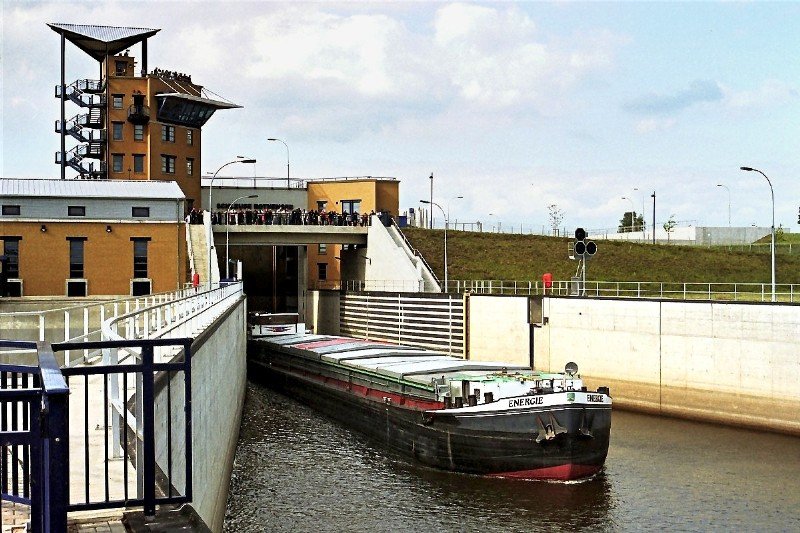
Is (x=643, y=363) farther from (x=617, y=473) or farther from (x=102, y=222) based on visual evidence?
(x=102, y=222)

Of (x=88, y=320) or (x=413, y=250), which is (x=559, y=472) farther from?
(x=413, y=250)

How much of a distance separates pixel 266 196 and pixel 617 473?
60.5 m

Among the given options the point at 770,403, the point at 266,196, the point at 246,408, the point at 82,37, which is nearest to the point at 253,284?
the point at 266,196

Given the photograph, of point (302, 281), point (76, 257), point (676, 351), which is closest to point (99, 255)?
point (76, 257)

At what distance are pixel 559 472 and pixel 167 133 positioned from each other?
55.2m

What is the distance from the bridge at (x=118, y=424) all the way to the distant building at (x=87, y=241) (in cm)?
2970

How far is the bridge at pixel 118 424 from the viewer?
18.3ft

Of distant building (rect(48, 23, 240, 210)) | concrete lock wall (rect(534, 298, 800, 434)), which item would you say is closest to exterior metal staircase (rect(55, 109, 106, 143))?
distant building (rect(48, 23, 240, 210))

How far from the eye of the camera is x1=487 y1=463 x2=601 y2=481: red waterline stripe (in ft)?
98.0

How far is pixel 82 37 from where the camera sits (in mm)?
76500

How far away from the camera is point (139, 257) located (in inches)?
2297

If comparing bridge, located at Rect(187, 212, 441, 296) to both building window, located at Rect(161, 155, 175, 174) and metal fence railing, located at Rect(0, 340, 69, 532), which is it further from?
metal fence railing, located at Rect(0, 340, 69, 532)

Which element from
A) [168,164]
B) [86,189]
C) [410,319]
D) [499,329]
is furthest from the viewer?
[168,164]

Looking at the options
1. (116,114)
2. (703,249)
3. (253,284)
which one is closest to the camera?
(116,114)
